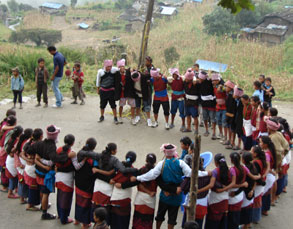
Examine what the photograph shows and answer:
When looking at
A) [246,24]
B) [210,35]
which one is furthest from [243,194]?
[246,24]

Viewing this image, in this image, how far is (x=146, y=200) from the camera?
15.2 feet

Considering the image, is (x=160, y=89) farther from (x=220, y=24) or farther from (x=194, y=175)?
(x=220, y=24)

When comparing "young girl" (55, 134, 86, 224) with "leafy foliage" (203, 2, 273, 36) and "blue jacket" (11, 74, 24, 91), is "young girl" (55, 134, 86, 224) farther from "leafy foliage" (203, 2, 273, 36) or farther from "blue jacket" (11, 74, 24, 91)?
"leafy foliage" (203, 2, 273, 36)

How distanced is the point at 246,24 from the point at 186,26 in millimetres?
5017

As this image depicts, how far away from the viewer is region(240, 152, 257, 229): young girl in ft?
15.5

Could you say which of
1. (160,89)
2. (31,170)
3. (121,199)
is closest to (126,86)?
(160,89)

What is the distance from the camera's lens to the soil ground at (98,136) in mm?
5270

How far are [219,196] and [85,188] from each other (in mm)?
1783

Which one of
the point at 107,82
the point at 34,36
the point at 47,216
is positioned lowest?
the point at 47,216

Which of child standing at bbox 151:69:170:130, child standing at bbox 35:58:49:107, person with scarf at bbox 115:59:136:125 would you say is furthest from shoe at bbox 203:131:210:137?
child standing at bbox 35:58:49:107

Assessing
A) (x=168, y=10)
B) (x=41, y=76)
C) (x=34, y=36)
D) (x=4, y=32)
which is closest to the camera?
(x=41, y=76)

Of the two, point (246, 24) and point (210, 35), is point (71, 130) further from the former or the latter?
point (246, 24)

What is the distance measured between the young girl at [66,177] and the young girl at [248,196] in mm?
2173

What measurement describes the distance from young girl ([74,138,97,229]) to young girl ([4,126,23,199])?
127 cm
